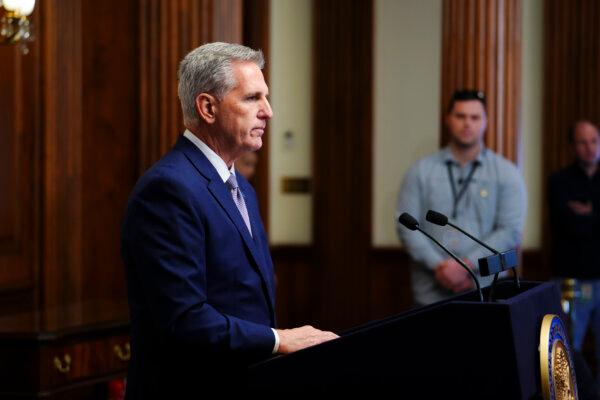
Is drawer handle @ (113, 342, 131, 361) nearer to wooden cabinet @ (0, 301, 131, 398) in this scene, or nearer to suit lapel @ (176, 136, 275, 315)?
wooden cabinet @ (0, 301, 131, 398)

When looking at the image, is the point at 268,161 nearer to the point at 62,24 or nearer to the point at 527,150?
the point at 527,150

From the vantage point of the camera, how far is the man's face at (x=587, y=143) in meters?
6.85

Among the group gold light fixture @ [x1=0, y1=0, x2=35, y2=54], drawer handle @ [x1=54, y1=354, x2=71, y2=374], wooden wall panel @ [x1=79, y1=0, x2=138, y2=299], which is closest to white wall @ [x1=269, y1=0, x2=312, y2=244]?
wooden wall panel @ [x1=79, y1=0, x2=138, y2=299]

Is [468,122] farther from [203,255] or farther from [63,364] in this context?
[203,255]

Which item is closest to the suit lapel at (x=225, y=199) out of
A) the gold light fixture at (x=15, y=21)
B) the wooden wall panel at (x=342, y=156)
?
the gold light fixture at (x=15, y=21)

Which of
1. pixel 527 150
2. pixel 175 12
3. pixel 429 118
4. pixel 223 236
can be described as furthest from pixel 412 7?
pixel 223 236

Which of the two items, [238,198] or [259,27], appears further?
[259,27]

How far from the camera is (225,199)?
266 centimetres

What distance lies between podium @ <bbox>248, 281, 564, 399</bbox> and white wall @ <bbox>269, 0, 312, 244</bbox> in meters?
6.28

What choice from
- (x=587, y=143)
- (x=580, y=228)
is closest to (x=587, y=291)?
(x=580, y=228)

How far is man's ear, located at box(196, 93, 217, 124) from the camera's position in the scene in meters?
2.67

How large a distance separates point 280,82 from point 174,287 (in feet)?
20.8

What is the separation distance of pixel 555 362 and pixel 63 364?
2231mm

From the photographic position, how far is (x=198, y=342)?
2.45m
